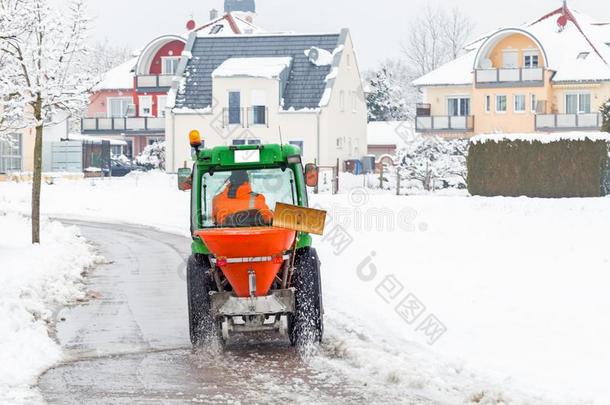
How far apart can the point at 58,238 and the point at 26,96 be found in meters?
3.72

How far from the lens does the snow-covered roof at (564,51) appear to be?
59553mm

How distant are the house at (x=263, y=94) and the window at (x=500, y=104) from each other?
8942 millimetres

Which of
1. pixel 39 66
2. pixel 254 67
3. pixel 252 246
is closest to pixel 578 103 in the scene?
pixel 254 67

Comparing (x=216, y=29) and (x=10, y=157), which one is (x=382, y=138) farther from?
(x=10, y=157)

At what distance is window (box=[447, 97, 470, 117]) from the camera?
208 ft

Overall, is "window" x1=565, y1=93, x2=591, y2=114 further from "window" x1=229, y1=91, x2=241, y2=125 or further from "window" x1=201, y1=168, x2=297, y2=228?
"window" x1=201, y1=168, x2=297, y2=228

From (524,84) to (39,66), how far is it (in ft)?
137

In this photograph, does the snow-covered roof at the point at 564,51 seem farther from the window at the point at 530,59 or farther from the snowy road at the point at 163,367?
the snowy road at the point at 163,367

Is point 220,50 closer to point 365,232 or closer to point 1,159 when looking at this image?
point 1,159

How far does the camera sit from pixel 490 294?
1582cm

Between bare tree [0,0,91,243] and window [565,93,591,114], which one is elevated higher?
window [565,93,591,114]

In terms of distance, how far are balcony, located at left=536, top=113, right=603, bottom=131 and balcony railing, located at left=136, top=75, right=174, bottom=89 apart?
23080mm

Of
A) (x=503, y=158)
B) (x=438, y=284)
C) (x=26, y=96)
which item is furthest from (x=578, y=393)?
(x=503, y=158)

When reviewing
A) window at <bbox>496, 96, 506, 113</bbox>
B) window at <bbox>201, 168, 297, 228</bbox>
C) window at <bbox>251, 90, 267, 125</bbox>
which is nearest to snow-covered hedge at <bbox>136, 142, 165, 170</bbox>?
window at <bbox>251, 90, 267, 125</bbox>
